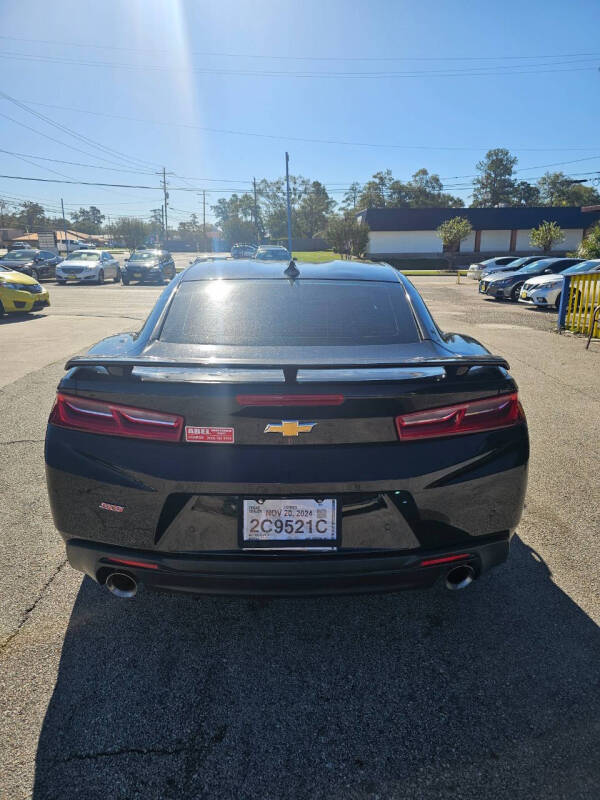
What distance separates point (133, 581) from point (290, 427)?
3.11 ft

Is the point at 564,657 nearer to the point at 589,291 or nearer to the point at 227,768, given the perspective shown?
the point at 227,768

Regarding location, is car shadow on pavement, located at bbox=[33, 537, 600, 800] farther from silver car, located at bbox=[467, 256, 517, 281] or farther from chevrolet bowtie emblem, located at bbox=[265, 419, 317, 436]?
silver car, located at bbox=[467, 256, 517, 281]

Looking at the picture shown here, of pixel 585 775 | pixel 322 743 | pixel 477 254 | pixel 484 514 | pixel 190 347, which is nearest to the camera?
pixel 585 775

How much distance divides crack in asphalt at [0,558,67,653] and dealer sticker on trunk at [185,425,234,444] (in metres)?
1.34

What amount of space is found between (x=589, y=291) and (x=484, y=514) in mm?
11206

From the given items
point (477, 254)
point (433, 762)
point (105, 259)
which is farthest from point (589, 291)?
point (477, 254)

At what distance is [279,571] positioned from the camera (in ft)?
6.82

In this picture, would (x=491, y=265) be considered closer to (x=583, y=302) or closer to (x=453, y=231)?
(x=583, y=302)

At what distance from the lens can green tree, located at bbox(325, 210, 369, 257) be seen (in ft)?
175

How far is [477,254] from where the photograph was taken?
5278 cm

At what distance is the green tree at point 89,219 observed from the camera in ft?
539

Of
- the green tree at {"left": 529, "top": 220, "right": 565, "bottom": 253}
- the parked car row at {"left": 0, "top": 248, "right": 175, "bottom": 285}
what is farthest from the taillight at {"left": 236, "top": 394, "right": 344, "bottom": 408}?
the green tree at {"left": 529, "top": 220, "right": 565, "bottom": 253}

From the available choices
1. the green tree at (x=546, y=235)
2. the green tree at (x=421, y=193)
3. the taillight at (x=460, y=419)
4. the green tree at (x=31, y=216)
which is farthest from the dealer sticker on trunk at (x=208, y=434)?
the green tree at (x=31, y=216)

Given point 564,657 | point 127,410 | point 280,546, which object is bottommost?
point 564,657
